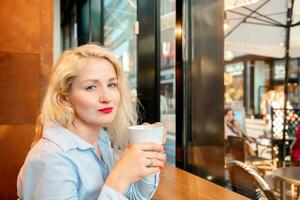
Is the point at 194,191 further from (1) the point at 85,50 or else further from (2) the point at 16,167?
(2) the point at 16,167

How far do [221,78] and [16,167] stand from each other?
132 cm

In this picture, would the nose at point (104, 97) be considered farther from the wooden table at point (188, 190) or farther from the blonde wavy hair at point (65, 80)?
the wooden table at point (188, 190)

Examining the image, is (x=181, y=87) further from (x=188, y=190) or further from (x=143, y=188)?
(x=143, y=188)

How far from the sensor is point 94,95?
85 cm

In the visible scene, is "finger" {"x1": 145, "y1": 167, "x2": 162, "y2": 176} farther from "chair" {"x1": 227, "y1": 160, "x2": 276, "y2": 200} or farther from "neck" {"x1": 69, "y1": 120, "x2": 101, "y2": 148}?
"chair" {"x1": 227, "y1": 160, "x2": 276, "y2": 200}

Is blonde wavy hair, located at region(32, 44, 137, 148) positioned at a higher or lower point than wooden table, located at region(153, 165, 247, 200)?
higher

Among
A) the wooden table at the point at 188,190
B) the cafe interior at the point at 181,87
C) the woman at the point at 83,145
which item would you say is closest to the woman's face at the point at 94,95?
the woman at the point at 83,145

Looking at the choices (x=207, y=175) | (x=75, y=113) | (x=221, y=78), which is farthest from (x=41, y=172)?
(x=221, y=78)

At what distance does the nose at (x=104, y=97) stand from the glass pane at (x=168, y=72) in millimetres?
1177

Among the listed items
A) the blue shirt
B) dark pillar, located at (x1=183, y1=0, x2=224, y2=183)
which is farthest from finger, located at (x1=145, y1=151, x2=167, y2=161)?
dark pillar, located at (x1=183, y1=0, x2=224, y2=183)

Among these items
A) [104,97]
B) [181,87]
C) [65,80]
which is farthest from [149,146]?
[181,87]

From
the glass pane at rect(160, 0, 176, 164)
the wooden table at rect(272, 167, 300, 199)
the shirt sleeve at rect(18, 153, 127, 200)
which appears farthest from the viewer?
the glass pane at rect(160, 0, 176, 164)

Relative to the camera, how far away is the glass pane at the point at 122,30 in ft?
9.11

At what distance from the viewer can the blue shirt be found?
0.73 metres
